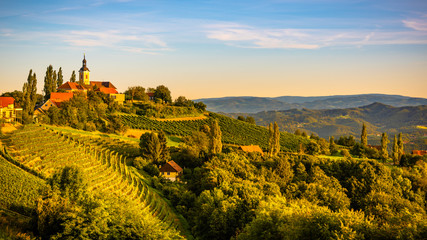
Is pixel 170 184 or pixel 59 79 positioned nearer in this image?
pixel 170 184

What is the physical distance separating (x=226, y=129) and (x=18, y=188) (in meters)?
72.4

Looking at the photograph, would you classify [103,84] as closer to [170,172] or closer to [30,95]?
[30,95]

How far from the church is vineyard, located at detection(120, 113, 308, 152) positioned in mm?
13373

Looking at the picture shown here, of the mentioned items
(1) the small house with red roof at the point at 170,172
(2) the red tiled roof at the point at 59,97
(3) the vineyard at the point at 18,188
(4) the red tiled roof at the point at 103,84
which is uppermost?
(4) the red tiled roof at the point at 103,84

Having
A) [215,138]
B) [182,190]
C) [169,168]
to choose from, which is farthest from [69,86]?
[182,190]

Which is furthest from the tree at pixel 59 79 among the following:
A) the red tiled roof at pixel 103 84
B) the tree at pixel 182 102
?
the tree at pixel 182 102

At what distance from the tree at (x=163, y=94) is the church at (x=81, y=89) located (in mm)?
11788

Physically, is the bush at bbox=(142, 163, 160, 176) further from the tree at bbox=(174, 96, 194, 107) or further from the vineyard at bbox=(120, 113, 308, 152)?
the tree at bbox=(174, 96, 194, 107)

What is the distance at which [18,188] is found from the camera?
22.6 metres

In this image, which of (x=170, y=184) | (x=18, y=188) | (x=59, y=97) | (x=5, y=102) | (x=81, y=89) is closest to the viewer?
(x=18, y=188)

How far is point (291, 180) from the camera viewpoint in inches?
2015

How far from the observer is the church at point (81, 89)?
72062 mm

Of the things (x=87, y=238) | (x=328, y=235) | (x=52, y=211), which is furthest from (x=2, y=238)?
(x=328, y=235)

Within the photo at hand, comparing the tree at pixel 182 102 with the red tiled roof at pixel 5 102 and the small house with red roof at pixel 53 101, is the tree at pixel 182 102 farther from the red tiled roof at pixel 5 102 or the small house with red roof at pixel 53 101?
the red tiled roof at pixel 5 102
